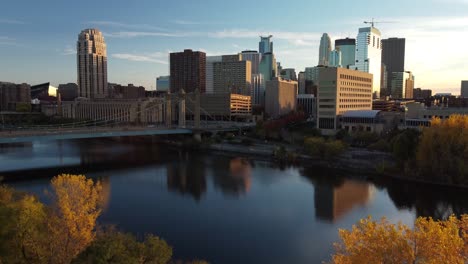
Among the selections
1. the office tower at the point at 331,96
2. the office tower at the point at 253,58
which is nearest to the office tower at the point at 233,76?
the office tower at the point at 253,58

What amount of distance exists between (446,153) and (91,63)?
1999 inches

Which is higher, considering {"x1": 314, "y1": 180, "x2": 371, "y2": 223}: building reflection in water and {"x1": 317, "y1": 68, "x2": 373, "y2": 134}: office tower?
{"x1": 317, "y1": 68, "x2": 373, "y2": 134}: office tower

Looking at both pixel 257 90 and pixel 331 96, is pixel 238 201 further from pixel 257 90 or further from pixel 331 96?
pixel 257 90

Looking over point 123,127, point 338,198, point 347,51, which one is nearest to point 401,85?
point 347,51

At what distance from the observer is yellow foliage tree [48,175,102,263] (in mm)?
5043

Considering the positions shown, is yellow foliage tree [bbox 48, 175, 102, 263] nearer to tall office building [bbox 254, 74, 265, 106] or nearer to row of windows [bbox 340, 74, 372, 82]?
row of windows [bbox 340, 74, 372, 82]

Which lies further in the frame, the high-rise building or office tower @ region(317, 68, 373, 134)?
the high-rise building

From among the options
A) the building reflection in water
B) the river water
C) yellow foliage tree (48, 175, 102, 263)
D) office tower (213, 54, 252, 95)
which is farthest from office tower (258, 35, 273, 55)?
yellow foliage tree (48, 175, 102, 263)

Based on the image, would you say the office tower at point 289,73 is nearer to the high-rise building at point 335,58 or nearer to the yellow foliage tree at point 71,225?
the high-rise building at point 335,58

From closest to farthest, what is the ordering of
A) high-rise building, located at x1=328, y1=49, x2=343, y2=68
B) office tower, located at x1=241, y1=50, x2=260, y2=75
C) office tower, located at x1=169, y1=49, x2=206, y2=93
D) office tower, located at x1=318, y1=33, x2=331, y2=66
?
1. office tower, located at x1=169, y1=49, x2=206, y2=93
2. office tower, located at x1=241, y1=50, x2=260, y2=75
3. high-rise building, located at x1=328, y1=49, x2=343, y2=68
4. office tower, located at x1=318, y1=33, x2=331, y2=66

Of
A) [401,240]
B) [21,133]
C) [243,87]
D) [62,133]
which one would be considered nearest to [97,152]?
[62,133]

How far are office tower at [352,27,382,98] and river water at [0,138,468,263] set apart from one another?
147 ft

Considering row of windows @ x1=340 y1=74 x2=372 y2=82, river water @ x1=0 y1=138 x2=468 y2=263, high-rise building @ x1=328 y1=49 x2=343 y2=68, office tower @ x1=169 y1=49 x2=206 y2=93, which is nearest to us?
river water @ x1=0 y1=138 x2=468 y2=263

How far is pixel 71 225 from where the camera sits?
5543 millimetres
